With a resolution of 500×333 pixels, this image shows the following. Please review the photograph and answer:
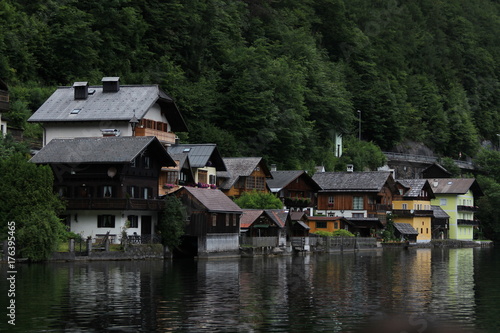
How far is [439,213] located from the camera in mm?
133375

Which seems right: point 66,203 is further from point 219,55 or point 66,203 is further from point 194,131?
point 219,55

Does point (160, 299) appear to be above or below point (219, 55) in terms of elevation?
below

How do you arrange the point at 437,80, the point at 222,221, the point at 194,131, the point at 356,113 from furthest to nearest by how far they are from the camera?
1. the point at 437,80
2. the point at 356,113
3. the point at 194,131
4. the point at 222,221

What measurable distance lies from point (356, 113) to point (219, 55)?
1583 inches

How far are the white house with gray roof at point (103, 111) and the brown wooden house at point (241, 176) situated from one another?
8.29 meters

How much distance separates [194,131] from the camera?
103625 mm

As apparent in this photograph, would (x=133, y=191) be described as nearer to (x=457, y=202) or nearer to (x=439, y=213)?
(x=439, y=213)

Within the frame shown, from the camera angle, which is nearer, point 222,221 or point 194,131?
point 222,221

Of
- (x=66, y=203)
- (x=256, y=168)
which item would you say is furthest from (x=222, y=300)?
(x=256, y=168)

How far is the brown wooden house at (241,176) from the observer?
292 ft

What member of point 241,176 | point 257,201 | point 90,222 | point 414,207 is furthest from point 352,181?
point 90,222

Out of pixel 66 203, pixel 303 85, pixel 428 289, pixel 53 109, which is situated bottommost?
pixel 428 289

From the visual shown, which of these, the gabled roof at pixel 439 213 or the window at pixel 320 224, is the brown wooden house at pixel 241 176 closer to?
the window at pixel 320 224

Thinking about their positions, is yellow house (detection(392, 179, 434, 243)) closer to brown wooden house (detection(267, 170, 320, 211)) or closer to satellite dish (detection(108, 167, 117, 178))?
brown wooden house (detection(267, 170, 320, 211))
